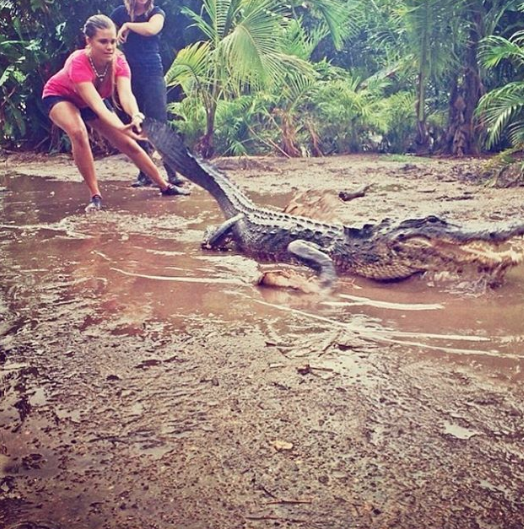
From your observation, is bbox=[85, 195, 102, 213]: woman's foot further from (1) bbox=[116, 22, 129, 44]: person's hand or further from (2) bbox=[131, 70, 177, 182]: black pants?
(1) bbox=[116, 22, 129, 44]: person's hand

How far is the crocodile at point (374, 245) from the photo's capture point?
10.0 feet

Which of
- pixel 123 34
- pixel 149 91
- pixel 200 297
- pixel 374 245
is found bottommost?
pixel 200 297

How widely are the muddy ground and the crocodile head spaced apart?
0.09m

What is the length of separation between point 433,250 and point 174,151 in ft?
9.11

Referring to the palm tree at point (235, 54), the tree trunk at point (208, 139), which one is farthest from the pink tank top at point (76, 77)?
the tree trunk at point (208, 139)

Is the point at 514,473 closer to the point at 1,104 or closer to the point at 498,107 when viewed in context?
the point at 498,107

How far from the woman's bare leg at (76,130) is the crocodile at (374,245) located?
1849 mm

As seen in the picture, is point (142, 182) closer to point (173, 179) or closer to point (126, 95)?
point (173, 179)

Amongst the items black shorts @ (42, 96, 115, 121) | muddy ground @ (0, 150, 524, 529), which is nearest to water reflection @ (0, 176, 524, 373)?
muddy ground @ (0, 150, 524, 529)

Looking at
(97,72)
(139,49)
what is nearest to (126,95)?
(97,72)

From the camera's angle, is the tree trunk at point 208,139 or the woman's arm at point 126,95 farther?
the tree trunk at point 208,139

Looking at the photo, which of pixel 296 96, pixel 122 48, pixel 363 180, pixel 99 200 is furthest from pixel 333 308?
pixel 296 96

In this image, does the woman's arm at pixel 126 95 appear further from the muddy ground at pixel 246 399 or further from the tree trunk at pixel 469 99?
the tree trunk at pixel 469 99

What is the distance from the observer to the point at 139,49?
623 cm
